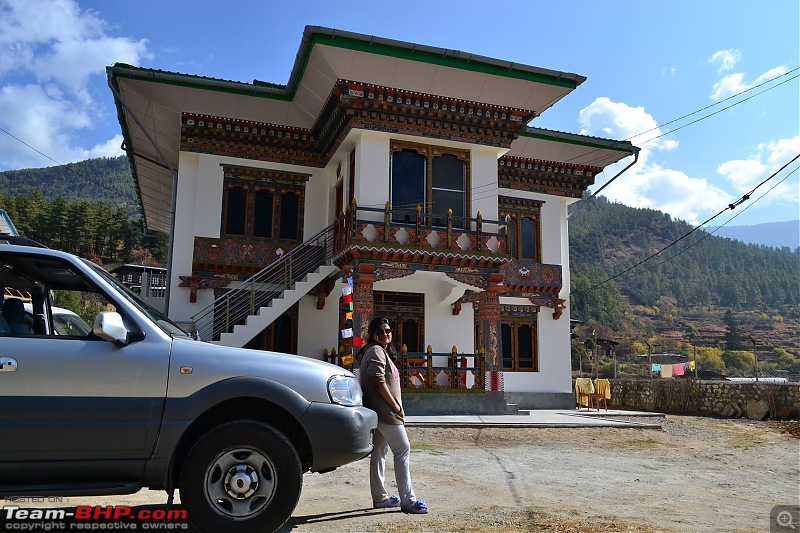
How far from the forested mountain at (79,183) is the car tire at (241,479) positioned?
470ft

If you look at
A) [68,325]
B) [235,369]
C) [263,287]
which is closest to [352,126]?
[263,287]

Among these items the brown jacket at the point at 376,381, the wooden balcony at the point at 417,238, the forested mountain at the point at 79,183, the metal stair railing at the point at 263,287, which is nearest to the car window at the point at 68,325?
the brown jacket at the point at 376,381

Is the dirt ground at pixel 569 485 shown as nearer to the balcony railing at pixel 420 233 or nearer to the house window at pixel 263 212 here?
the balcony railing at pixel 420 233

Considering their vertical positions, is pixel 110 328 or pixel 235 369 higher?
pixel 110 328

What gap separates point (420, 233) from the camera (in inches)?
616

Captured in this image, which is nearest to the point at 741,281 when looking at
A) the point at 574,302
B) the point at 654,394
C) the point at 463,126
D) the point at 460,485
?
the point at 574,302

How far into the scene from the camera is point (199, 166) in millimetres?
17188

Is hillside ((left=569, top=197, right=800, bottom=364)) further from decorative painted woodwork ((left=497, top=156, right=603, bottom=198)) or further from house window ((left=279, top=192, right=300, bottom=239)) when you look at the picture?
house window ((left=279, top=192, right=300, bottom=239))

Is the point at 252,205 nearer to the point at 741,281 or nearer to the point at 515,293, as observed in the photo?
the point at 515,293

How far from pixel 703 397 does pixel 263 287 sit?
1573 centimetres

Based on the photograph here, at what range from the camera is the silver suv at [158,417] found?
3979 mm

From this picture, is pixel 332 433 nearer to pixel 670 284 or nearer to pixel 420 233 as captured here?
pixel 420 233

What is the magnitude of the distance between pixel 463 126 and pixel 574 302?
292ft

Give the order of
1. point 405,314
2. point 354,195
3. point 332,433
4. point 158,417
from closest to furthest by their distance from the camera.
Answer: point 158,417 < point 332,433 < point 354,195 < point 405,314
